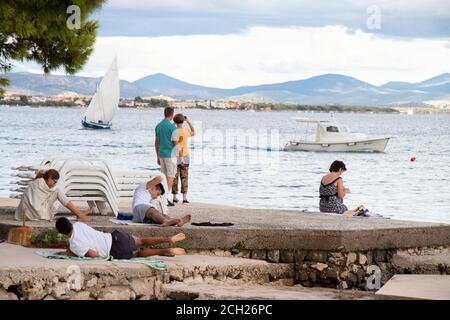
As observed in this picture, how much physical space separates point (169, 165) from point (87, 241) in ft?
17.5

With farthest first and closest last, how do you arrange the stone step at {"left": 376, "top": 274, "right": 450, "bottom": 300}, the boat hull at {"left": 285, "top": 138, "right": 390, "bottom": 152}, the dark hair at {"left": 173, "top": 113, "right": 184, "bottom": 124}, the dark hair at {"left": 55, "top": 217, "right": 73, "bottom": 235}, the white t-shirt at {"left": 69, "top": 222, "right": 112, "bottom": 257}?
the boat hull at {"left": 285, "top": 138, "right": 390, "bottom": 152} → the dark hair at {"left": 173, "top": 113, "right": 184, "bottom": 124} → the dark hair at {"left": 55, "top": 217, "right": 73, "bottom": 235} → the white t-shirt at {"left": 69, "top": 222, "right": 112, "bottom": 257} → the stone step at {"left": 376, "top": 274, "right": 450, "bottom": 300}

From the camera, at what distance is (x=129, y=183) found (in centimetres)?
1530

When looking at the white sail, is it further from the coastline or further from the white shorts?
the coastline

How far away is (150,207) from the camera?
13.7 meters

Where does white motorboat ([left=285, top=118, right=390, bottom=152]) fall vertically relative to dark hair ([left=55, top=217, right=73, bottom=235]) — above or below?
below

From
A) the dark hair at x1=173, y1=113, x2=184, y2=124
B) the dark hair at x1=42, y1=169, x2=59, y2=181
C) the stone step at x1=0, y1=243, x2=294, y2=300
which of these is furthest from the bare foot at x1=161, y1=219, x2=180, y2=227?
the dark hair at x1=173, y1=113, x2=184, y2=124

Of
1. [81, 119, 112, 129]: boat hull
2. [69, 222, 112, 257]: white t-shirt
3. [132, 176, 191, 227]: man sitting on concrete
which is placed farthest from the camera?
[81, 119, 112, 129]: boat hull

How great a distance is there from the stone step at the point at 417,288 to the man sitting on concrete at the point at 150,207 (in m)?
2.77

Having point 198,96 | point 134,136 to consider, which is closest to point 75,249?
point 134,136

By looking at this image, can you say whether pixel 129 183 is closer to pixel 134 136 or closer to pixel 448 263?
pixel 448 263

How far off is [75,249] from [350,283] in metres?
3.50

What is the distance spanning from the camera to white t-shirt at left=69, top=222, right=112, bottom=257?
1198 centimetres

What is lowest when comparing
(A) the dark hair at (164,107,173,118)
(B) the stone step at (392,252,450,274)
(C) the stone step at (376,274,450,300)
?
(B) the stone step at (392,252,450,274)

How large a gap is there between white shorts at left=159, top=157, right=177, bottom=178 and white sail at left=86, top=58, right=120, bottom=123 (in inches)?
2849
